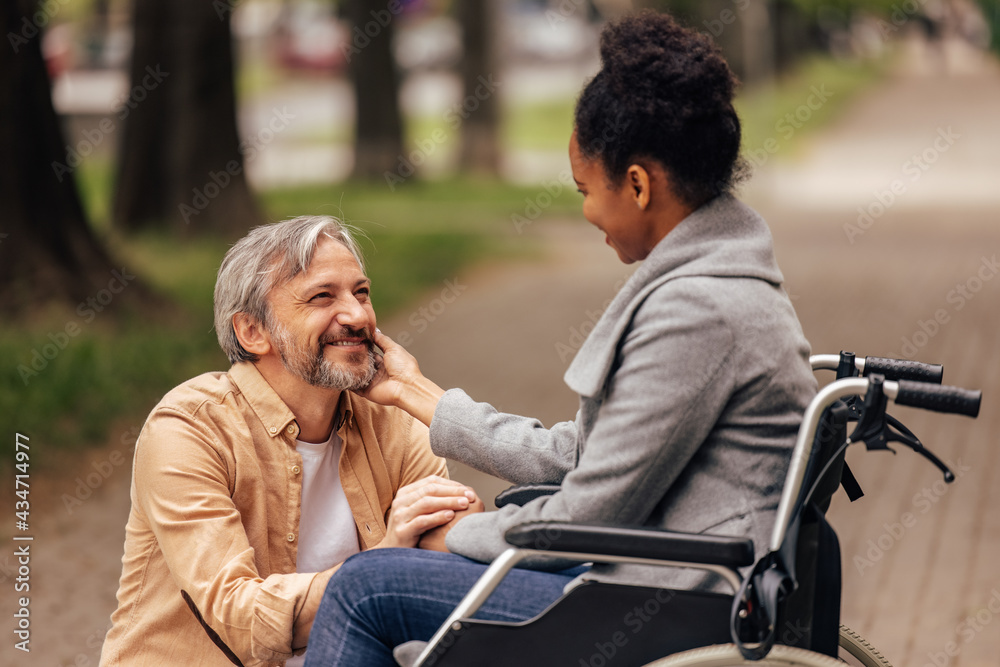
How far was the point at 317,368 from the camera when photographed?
283cm

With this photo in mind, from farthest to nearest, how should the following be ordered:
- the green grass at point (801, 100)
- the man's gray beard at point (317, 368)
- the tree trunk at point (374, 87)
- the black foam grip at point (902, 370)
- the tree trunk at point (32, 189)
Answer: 1. the green grass at point (801, 100)
2. the tree trunk at point (374, 87)
3. the tree trunk at point (32, 189)
4. the man's gray beard at point (317, 368)
5. the black foam grip at point (902, 370)

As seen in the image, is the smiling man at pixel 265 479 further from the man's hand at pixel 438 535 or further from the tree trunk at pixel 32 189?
the tree trunk at pixel 32 189

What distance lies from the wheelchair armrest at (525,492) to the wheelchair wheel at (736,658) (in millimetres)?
596

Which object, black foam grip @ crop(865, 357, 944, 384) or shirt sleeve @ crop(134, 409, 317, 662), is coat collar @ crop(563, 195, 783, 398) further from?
shirt sleeve @ crop(134, 409, 317, 662)

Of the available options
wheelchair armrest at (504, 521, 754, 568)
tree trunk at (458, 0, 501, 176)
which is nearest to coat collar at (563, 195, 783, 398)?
wheelchair armrest at (504, 521, 754, 568)

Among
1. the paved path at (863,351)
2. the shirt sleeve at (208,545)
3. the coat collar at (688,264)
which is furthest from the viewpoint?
the paved path at (863,351)

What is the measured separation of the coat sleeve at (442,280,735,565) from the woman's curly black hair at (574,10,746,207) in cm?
24

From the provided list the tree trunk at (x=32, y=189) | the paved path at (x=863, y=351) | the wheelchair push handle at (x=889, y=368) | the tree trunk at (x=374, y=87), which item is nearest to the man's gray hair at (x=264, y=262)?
the wheelchair push handle at (x=889, y=368)

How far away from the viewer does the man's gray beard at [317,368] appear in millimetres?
2814

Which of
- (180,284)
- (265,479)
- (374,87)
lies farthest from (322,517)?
(374,87)

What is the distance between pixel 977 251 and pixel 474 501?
40.3 ft

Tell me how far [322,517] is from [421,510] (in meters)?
0.40

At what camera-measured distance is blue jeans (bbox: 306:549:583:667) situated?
2.36 m

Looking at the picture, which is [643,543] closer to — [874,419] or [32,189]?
[874,419]
